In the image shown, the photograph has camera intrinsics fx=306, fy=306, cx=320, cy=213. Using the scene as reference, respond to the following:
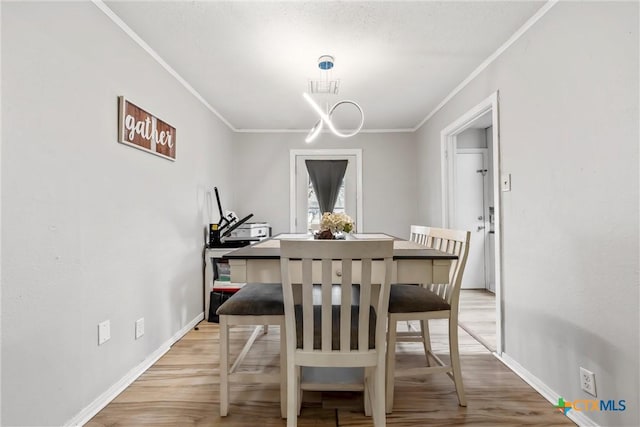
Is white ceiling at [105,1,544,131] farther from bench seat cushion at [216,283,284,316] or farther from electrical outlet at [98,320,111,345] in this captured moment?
electrical outlet at [98,320,111,345]

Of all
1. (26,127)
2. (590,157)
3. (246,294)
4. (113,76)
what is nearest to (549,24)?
(590,157)

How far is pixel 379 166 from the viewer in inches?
171

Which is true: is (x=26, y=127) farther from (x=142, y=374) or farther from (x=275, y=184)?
(x=275, y=184)

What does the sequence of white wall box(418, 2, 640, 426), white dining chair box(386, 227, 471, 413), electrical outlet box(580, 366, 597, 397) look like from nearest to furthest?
white wall box(418, 2, 640, 426)
electrical outlet box(580, 366, 597, 397)
white dining chair box(386, 227, 471, 413)

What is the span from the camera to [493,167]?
2.69 m

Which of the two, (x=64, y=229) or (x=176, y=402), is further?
(x=176, y=402)

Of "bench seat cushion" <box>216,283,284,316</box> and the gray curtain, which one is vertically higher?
the gray curtain

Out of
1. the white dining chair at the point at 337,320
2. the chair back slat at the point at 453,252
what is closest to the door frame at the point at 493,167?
the chair back slat at the point at 453,252

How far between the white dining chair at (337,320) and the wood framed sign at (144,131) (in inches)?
53.7

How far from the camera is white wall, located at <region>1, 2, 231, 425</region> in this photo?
1.21 metres

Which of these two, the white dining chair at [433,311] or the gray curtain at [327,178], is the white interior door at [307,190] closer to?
the gray curtain at [327,178]

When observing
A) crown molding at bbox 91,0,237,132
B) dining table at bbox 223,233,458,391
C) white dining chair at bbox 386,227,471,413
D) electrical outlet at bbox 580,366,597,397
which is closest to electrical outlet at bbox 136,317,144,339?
dining table at bbox 223,233,458,391

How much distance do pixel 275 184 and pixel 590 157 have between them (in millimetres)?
3448

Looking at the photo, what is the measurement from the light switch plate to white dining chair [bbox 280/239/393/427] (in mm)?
1379
